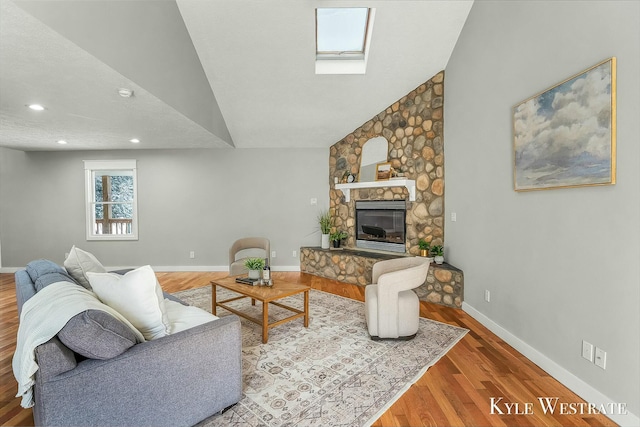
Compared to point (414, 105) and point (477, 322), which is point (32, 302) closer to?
point (477, 322)

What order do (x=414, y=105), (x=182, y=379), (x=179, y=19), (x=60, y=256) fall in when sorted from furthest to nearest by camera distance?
1. (x=60, y=256)
2. (x=414, y=105)
3. (x=179, y=19)
4. (x=182, y=379)

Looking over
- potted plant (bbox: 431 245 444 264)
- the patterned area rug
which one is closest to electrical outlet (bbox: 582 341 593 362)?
the patterned area rug

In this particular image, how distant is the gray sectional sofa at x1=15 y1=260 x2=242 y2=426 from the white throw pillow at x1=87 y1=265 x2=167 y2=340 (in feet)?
0.65

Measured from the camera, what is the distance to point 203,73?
3916 mm

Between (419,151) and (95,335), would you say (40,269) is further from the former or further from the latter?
(419,151)

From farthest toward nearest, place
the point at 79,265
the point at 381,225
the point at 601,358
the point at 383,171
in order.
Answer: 1. the point at 381,225
2. the point at 383,171
3. the point at 79,265
4. the point at 601,358

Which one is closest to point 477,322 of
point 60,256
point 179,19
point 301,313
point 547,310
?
point 547,310

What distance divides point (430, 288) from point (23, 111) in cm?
515

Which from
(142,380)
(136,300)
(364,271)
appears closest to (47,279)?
(136,300)

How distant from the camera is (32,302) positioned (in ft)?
5.65

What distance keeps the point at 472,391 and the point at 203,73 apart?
4308 millimetres

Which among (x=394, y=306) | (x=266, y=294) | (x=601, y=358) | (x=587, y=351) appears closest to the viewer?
(x=601, y=358)

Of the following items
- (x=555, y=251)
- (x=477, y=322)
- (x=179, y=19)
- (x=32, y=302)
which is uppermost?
(x=179, y=19)

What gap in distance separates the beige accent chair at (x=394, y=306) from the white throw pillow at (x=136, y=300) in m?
1.77
